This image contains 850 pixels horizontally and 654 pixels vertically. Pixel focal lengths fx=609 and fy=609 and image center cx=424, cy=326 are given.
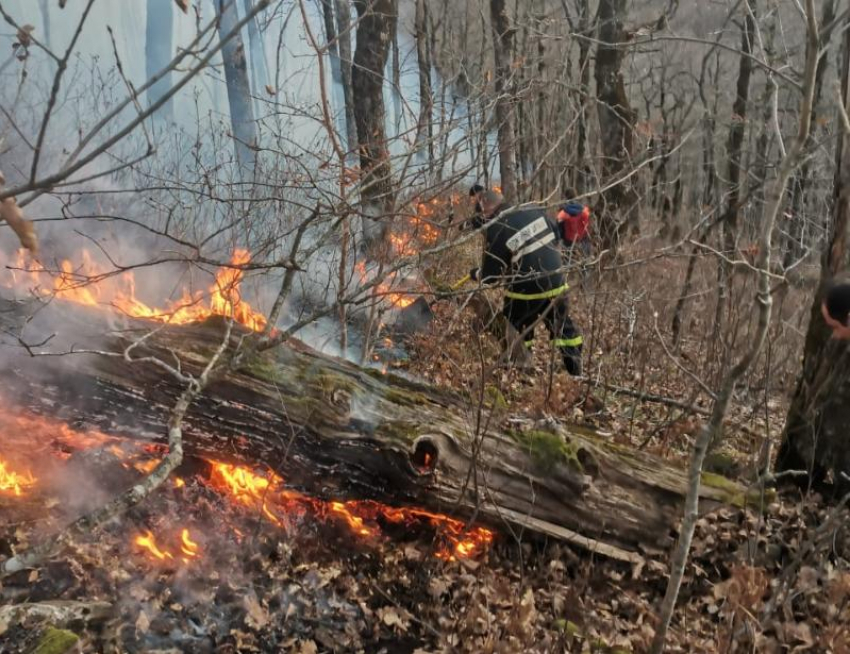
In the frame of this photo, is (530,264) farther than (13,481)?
Yes

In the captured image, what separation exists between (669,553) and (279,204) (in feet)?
16.4

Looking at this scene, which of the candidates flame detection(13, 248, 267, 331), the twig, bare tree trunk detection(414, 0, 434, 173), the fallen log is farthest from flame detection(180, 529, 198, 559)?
bare tree trunk detection(414, 0, 434, 173)

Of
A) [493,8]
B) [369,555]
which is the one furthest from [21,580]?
[493,8]

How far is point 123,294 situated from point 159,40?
6.74 metres

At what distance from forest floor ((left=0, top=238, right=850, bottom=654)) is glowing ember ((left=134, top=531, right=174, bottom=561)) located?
0.06 ft

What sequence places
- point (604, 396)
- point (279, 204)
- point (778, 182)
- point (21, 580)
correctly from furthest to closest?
1. point (279, 204)
2. point (604, 396)
3. point (21, 580)
4. point (778, 182)

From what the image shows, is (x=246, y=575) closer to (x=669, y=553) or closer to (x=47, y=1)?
(x=669, y=553)

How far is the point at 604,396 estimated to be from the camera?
5.92m

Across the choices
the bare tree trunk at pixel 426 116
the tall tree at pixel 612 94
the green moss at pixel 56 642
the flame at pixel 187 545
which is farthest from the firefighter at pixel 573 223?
the green moss at pixel 56 642

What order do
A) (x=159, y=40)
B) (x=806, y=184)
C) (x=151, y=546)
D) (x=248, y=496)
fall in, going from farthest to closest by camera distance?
(x=806, y=184) < (x=159, y=40) < (x=248, y=496) < (x=151, y=546)

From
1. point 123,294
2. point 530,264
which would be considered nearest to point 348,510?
point 123,294

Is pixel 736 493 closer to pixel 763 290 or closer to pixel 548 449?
pixel 548 449

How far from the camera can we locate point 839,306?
3.40 meters

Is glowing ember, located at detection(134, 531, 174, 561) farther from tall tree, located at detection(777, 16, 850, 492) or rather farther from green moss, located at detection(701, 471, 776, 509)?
tall tree, located at detection(777, 16, 850, 492)
